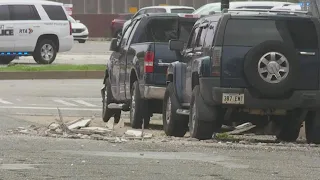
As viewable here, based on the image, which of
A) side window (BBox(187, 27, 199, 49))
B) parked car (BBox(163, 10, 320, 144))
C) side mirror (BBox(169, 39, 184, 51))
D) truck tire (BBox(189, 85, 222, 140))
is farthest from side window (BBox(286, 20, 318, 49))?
side mirror (BBox(169, 39, 184, 51))

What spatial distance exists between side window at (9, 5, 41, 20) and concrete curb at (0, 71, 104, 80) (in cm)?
408

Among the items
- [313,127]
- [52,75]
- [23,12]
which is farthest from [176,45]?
[23,12]

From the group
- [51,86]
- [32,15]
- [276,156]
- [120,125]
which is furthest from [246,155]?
[32,15]

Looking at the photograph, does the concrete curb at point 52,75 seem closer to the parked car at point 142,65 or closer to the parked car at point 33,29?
the parked car at point 33,29

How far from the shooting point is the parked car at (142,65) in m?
14.3

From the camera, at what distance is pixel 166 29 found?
1530cm

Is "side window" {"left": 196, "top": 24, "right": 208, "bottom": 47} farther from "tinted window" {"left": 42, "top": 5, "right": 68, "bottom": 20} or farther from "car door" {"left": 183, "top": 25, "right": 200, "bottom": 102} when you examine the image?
"tinted window" {"left": 42, "top": 5, "right": 68, "bottom": 20}

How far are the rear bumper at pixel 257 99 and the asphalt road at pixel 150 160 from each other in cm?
52

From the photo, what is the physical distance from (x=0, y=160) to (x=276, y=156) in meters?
3.11

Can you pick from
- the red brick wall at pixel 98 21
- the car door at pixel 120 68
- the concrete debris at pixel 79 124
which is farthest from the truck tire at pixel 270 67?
the red brick wall at pixel 98 21

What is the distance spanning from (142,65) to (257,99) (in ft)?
10.5

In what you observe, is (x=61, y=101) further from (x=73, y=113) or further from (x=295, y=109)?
(x=295, y=109)

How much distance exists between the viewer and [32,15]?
28.9 meters

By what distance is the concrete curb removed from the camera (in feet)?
82.0
